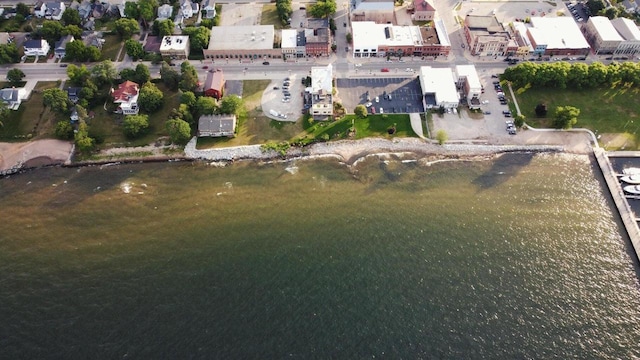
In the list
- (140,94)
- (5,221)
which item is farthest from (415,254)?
(5,221)

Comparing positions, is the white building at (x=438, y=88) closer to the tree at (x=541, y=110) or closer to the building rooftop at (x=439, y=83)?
the building rooftop at (x=439, y=83)

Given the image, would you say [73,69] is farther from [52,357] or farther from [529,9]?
[529,9]

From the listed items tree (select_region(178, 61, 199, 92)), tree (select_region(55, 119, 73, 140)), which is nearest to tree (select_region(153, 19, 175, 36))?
tree (select_region(178, 61, 199, 92))

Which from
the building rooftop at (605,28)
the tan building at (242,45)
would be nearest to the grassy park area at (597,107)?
the building rooftop at (605,28)

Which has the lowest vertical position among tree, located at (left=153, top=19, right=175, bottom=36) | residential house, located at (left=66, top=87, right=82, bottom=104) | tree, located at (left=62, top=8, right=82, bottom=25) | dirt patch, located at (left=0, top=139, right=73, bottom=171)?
dirt patch, located at (left=0, top=139, right=73, bottom=171)

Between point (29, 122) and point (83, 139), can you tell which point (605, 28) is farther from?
point (29, 122)

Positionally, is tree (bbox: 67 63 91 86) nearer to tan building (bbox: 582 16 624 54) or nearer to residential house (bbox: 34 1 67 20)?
residential house (bbox: 34 1 67 20)
